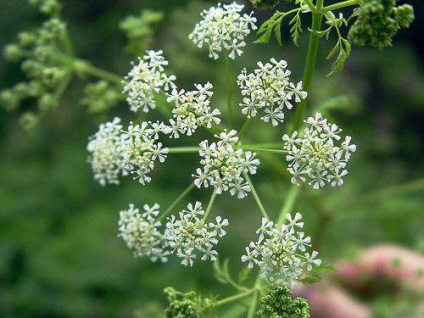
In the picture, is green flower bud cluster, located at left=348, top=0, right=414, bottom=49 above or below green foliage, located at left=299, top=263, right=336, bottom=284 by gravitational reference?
above

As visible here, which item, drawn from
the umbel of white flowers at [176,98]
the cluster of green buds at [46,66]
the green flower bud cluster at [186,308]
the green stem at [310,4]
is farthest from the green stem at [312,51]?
the cluster of green buds at [46,66]

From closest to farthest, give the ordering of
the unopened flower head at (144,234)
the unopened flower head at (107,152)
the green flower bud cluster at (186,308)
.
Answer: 1. the green flower bud cluster at (186,308)
2. the unopened flower head at (144,234)
3. the unopened flower head at (107,152)

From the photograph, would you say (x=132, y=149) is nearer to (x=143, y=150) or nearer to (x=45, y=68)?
(x=143, y=150)

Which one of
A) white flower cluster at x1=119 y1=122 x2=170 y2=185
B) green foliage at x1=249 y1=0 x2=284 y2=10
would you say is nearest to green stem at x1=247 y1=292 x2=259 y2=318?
white flower cluster at x1=119 y1=122 x2=170 y2=185

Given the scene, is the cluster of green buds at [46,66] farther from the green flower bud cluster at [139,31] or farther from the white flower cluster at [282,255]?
the white flower cluster at [282,255]

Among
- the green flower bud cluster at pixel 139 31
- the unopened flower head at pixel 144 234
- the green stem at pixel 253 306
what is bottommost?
the green stem at pixel 253 306

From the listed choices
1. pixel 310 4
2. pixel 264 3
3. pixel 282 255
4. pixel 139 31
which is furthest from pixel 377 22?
pixel 139 31

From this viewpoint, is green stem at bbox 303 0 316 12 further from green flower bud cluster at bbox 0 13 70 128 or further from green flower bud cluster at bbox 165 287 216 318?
green flower bud cluster at bbox 0 13 70 128
